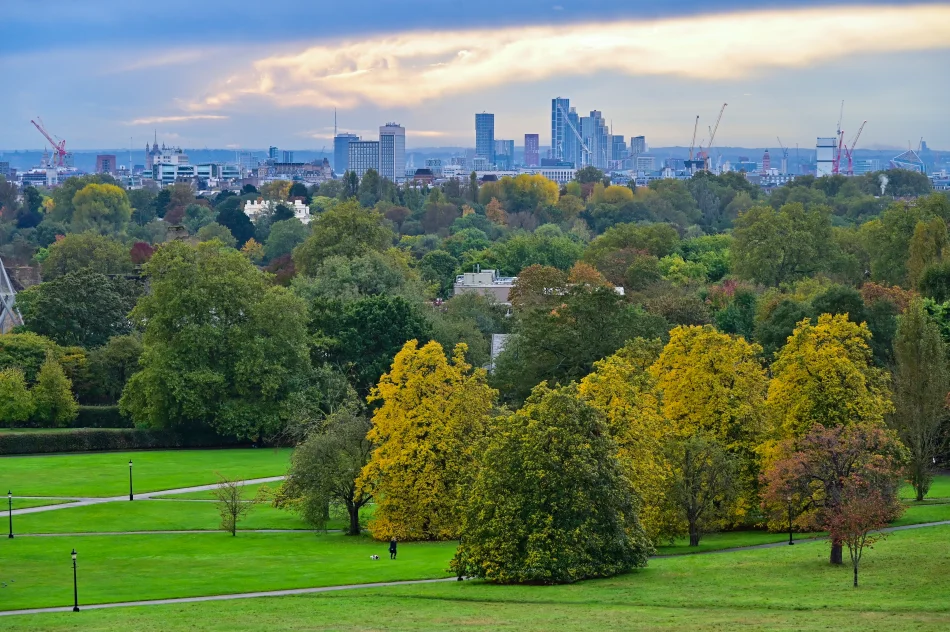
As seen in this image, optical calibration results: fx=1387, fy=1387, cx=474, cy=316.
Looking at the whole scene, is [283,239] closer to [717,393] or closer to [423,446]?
[423,446]

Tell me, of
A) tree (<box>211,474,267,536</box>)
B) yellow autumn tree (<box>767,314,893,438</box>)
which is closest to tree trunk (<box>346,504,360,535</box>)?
tree (<box>211,474,267,536</box>)

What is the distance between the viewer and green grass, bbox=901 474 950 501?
189 ft

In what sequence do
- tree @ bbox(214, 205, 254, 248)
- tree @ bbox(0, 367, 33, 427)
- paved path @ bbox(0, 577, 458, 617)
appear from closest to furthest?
paved path @ bbox(0, 577, 458, 617) → tree @ bbox(0, 367, 33, 427) → tree @ bbox(214, 205, 254, 248)

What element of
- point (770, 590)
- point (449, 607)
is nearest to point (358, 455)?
point (449, 607)

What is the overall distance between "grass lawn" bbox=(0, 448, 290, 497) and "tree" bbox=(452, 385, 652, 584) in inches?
1054

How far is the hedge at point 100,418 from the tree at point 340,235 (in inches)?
1200

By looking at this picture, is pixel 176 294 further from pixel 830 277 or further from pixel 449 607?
pixel 830 277

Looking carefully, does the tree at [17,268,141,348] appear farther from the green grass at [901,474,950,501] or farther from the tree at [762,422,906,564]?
the tree at [762,422,906,564]

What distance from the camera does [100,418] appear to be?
8638cm

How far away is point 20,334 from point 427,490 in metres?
48.8

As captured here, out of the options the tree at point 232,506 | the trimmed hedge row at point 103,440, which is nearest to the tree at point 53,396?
the trimmed hedge row at point 103,440

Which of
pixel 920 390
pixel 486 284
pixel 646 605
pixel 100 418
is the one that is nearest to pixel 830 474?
pixel 646 605

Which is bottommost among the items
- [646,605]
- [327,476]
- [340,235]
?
[327,476]

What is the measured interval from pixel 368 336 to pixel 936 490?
123ft
